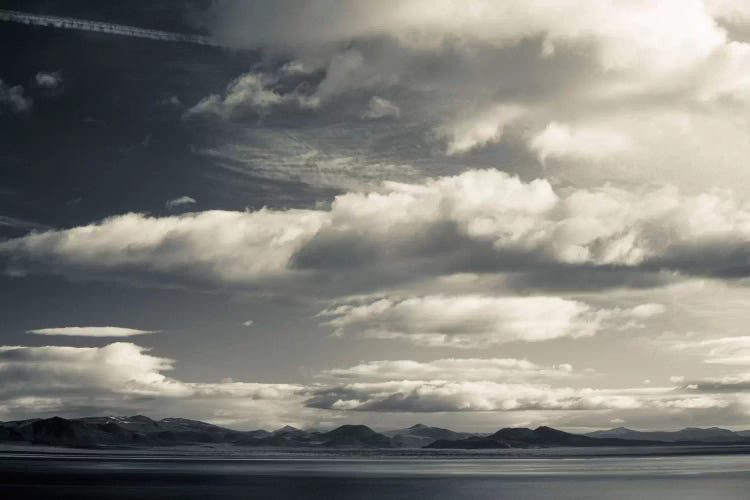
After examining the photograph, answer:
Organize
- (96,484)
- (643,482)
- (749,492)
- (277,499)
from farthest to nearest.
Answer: (643,482) → (96,484) → (749,492) → (277,499)

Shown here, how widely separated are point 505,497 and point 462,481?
39.0 meters

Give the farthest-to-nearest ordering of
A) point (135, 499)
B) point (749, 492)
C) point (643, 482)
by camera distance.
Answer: point (643, 482)
point (749, 492)
point (135, 499)

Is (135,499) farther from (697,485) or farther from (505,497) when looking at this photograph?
Result: (697,485)

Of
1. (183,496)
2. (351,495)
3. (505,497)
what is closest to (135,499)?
(183,496)

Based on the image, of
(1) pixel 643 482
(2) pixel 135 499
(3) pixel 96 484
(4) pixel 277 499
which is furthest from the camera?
(1) pixel 643 482

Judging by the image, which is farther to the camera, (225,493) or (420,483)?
(420,483)

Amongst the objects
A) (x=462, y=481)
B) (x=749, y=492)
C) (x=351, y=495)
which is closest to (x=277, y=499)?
(x=351, y=495)

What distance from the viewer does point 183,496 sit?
95.1 m

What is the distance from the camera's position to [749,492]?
343ft

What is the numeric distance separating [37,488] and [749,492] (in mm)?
91781

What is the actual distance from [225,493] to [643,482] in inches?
2683

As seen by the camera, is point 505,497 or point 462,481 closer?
point 505,497

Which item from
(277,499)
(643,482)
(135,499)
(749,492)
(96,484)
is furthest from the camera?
(643,482)

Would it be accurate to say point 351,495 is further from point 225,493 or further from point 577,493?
point 577,493
